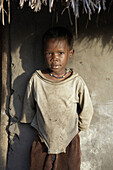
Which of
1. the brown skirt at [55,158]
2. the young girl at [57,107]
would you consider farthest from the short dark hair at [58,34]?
the brown skirt at [55,158]

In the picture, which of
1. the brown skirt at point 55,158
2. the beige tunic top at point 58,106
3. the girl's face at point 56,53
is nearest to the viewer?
the girl's face at point 56,53

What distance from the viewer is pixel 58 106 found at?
2.38 meters

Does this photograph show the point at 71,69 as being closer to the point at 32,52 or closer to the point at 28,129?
the point at 32,52

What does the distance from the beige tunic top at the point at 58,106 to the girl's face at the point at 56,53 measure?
16cm

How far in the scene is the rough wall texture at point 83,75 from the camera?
250cm

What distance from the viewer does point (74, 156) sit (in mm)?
2486

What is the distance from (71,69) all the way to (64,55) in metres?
0.23

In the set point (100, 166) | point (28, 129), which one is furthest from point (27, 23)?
point (100, 166)

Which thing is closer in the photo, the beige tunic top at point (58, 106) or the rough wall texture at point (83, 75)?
the beige tunic top at point (58, 106)

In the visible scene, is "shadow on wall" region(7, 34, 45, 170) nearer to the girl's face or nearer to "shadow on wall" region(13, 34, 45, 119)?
"shadow on wall" region(13, 34, 45, 119)

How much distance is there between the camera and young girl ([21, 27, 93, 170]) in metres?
2.30

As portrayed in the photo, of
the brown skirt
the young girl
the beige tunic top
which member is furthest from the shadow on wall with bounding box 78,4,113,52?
the brown skirt

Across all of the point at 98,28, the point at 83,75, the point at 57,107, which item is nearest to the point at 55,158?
the point at 57,107

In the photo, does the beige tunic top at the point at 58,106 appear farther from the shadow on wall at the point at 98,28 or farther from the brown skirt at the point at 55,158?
the shadow on wall at the point at 98,28
